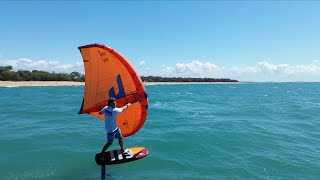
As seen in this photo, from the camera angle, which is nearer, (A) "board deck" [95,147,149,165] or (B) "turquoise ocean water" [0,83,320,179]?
(A) "board deck" [95,147,149,165]

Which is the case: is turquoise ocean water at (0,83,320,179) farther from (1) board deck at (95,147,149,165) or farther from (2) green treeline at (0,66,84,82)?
(2) green treeline at (0,66,84,82)

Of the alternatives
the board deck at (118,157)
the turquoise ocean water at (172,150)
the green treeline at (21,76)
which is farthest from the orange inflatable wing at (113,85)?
the green treeline at (21,76)

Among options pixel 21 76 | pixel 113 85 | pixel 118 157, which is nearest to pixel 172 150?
pixel 118 157

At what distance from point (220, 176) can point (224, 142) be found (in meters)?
5.17

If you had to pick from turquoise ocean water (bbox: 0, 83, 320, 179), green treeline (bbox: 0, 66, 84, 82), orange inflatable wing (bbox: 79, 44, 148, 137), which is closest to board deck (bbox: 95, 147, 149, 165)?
orange inflatable wing (bbox: 79, 44, 148, 137)

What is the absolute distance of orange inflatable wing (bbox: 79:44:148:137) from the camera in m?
9.56

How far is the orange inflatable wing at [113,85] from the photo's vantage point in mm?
9562

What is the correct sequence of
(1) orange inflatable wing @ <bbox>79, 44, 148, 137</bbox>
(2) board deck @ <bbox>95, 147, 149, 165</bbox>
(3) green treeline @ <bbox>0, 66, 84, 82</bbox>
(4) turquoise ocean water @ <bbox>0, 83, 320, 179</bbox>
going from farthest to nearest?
(3) green treeline @ <bbox>0, 66, 84, 82</bbox> < (4) turquoise ocean water @ <bbox>0, 83, 320, 179</bbox> < (1) orange inflatable wing @ <bbox>79, 44, 148, 137</bbox> < (2) board deck @ <bbox>95, 147, 149, 165</bbox>

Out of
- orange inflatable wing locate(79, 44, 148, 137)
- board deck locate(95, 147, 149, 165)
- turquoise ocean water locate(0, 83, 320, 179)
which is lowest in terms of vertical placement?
turquoise ocean water locate(0, 83, 320, 179)

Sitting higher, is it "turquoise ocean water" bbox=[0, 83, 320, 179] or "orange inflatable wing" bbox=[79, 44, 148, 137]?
"orange inflatable wing" bbox=[79, 44, 148, 137]

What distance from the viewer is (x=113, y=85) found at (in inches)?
392

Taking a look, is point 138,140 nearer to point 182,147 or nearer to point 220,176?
point 182,147

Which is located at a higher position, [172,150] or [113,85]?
[113,85]

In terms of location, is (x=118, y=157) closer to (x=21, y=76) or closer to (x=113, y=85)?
(x=113, y=85)
